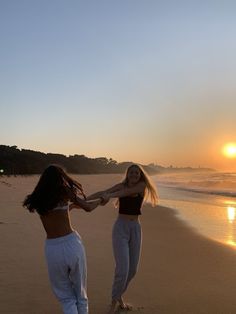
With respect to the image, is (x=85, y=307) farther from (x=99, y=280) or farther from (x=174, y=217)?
(x=174, y=217)

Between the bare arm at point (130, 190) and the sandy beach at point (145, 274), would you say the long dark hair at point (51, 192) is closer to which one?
the bare arm at point (130, 190)

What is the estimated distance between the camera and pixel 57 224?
14.0 ft

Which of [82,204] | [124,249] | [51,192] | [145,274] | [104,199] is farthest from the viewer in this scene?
[145,274]

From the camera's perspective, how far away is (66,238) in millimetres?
4234

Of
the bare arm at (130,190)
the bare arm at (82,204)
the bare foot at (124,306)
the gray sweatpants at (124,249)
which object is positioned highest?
the bare arm at (130,190)

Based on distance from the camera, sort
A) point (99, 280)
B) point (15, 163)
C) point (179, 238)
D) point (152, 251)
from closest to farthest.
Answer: point (99, 280) < point (152, 251) < point (179, 238) < point (15, 163)

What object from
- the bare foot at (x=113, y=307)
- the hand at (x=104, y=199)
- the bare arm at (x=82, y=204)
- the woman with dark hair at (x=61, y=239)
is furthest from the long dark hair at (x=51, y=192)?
the bare foot at (x=113, y=307)

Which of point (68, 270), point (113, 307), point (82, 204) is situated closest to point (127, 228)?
point (113, 307)

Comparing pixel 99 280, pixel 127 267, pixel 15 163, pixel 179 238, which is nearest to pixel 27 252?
pixel 99 280

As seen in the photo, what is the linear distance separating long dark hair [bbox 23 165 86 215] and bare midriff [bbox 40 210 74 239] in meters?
0.07

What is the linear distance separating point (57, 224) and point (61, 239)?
14cm

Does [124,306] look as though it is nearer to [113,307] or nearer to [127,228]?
[113,307]

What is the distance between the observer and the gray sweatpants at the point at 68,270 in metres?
4.19

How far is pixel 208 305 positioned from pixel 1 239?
17.1 feet
